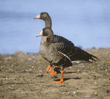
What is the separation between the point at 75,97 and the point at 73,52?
3.37 m

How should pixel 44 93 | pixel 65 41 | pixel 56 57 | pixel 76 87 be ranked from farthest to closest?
pixel 65 41 < pixel 56 57 < pixel 76 87 < pixel 44 93

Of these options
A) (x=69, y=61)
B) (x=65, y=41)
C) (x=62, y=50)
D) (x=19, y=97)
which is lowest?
(x=19, y=97)

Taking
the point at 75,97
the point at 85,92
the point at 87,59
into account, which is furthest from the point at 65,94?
the point at 87,59

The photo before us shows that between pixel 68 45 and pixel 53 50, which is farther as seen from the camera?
pixel 68 45

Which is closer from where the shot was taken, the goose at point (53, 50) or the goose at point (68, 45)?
the goose at point (53, 50)

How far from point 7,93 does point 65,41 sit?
14.1ft

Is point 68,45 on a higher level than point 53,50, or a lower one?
higher

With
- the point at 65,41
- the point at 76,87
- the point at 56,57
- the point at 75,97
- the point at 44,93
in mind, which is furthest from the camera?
the point at 65,41

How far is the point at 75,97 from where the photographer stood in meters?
5.70

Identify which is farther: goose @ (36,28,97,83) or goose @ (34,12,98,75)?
goose @ (34,12,98,75)

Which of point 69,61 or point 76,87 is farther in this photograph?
point 69,61

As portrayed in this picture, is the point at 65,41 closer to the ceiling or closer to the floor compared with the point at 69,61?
closer to the ceiling

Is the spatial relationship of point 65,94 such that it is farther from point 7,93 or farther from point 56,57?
point 7,93

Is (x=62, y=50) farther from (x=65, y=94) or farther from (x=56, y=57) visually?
(x=65, y=94)
